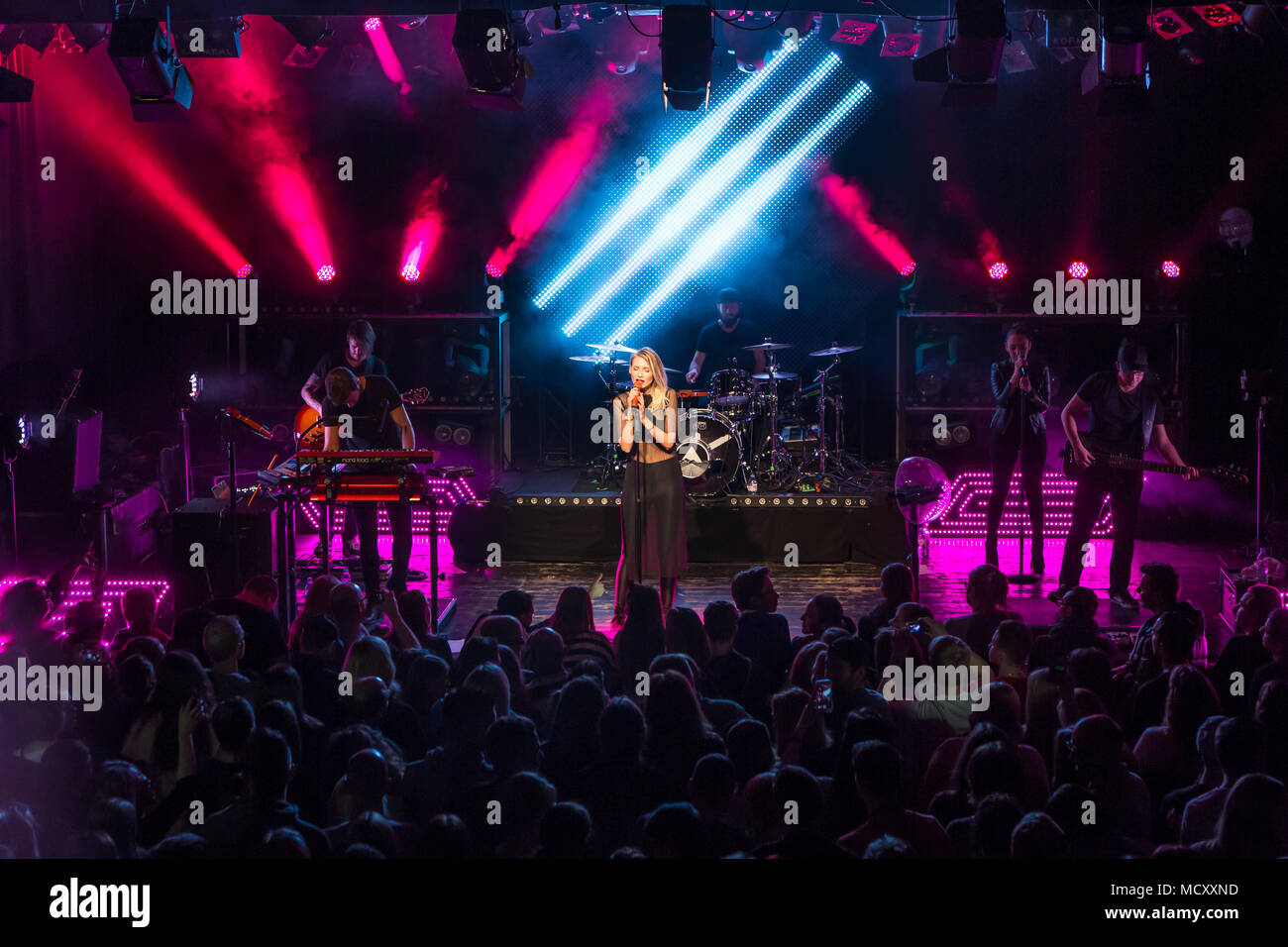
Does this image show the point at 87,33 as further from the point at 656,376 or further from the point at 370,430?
the point at 656,376

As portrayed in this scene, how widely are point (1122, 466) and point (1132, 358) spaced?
69 centimetres

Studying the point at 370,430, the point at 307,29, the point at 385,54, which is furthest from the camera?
the point at 385,54

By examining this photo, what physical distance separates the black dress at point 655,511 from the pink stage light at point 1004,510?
3.77 m

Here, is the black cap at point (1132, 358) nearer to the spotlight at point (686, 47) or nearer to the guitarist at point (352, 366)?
the spotlight at point (686, 47)

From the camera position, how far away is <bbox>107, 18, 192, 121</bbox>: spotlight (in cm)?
769

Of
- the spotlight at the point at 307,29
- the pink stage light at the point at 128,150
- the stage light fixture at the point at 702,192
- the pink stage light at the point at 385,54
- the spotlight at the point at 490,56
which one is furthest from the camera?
the stage light fixture at the point at 702,192

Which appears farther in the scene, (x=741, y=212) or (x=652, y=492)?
(x=741, y=212)

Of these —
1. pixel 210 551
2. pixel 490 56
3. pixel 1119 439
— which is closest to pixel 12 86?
pixel 490 56

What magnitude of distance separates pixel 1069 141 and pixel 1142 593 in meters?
7.78

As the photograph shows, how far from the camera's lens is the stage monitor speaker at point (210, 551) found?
792 centimetres

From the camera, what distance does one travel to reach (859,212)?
518 inches
